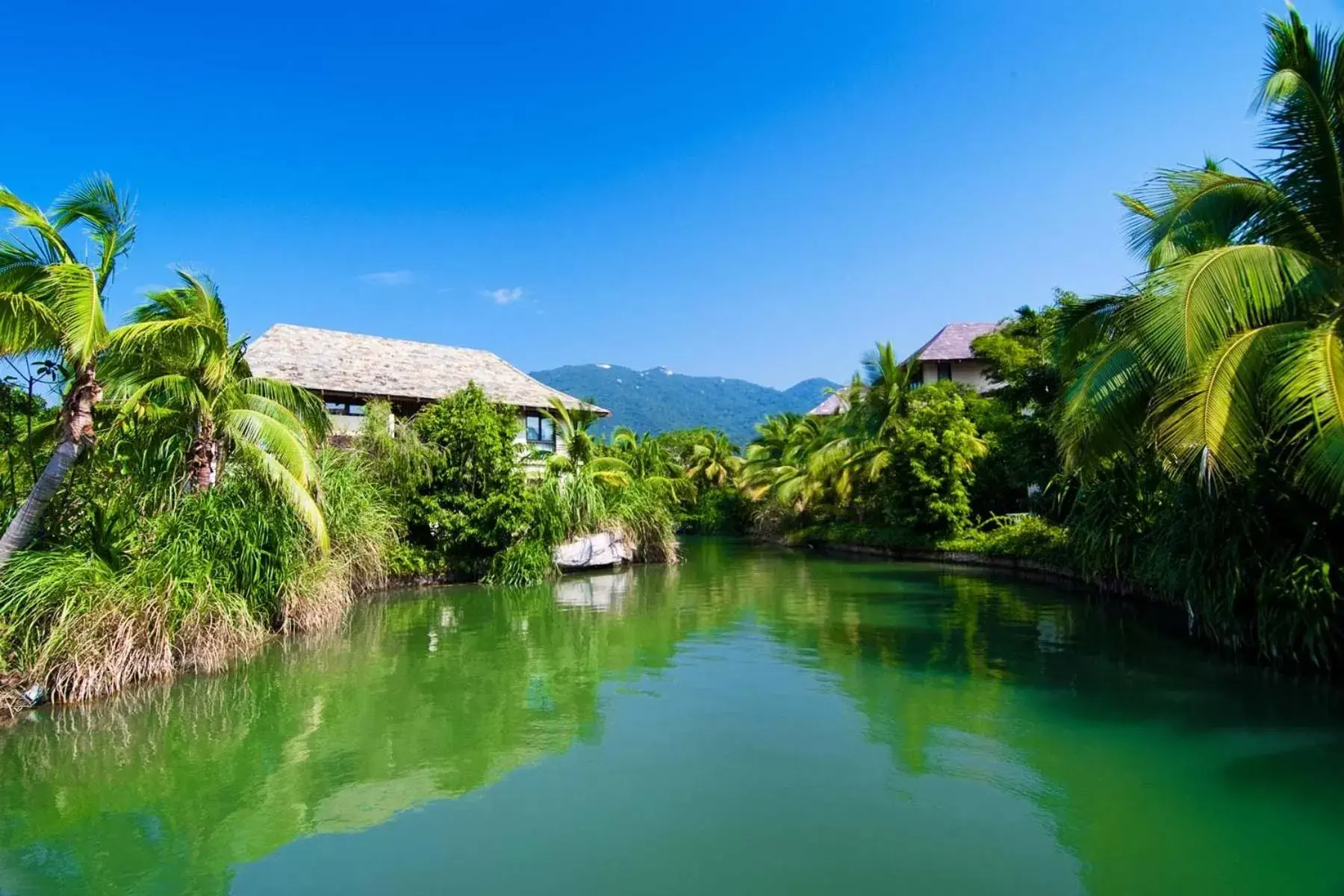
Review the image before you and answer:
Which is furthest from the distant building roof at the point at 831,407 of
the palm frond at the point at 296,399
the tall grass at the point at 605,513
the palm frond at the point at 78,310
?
the palm frond at the point at 78,310

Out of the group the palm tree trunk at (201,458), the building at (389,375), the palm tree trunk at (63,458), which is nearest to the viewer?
the palm tree trunk at (63,458)

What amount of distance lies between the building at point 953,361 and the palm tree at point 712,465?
27.9ft

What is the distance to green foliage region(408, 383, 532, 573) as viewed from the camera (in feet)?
64.6

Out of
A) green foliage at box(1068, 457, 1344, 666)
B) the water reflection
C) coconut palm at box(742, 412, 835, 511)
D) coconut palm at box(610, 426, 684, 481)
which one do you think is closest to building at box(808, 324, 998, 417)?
coconut palm at box(742, 412, 835, 511)

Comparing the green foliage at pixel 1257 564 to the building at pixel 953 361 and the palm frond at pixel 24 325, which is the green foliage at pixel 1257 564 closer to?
the palm frond at pixel 24 325

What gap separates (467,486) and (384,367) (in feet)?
23.7

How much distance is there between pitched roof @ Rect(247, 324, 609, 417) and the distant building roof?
1328 cm

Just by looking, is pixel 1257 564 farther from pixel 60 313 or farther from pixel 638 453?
pixel 638 453

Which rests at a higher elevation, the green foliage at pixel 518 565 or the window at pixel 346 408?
the window at pixel 346 408

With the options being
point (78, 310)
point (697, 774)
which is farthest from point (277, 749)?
point (78, 310)

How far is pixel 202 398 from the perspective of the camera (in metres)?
11.0

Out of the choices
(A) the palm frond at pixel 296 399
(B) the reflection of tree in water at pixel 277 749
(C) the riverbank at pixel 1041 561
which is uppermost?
(A) the palm frond at pixel 296 399

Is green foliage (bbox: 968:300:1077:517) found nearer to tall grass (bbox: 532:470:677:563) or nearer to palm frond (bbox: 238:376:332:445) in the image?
tall grass (bbox: 532:470:677:563)

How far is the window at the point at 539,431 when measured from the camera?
26.3m
